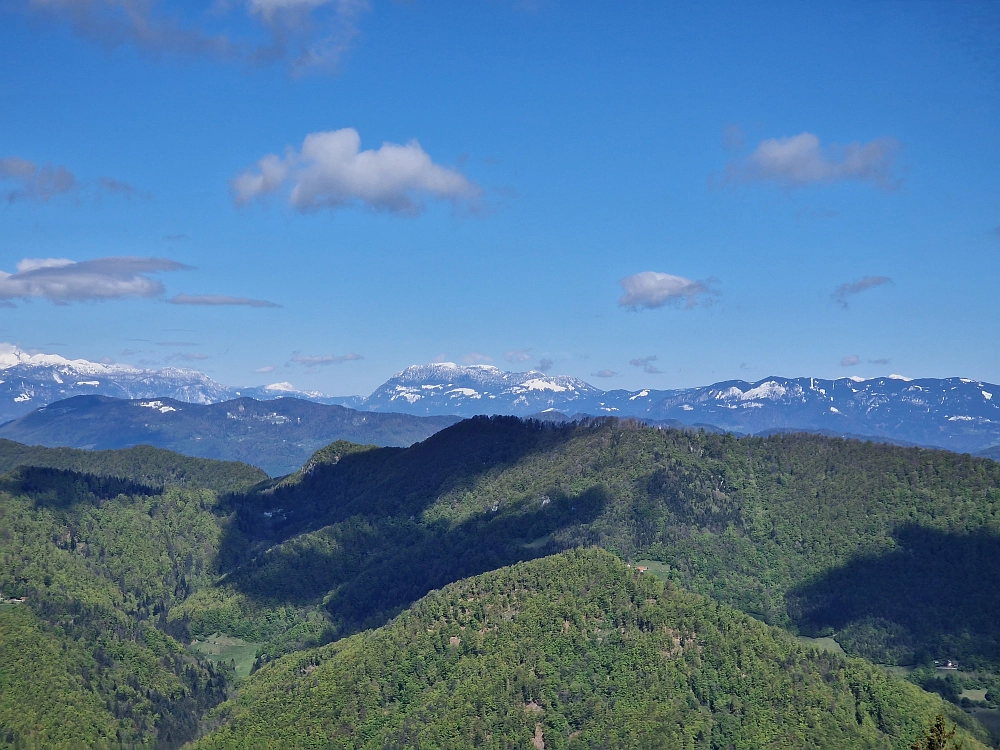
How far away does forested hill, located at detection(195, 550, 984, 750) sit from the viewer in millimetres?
174500

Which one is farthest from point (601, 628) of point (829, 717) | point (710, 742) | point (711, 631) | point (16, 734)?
point (16, 734)

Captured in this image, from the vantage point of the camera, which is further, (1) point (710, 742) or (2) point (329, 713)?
(2) point (329, 713)

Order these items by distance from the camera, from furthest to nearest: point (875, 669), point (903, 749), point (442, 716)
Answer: point (875, 669) < point (442, 716) < point (903, 749)

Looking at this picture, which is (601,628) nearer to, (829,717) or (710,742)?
(710,742)

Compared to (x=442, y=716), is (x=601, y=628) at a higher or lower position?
higher

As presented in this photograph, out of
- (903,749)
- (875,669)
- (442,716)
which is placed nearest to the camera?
(903,749)

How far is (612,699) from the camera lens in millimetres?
182000

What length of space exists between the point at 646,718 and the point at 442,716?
37.8m

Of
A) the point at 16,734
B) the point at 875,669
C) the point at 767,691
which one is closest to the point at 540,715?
the point at 767,691

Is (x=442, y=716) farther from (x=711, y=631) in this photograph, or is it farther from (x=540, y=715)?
(x=711, y=631)

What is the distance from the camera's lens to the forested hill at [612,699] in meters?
174

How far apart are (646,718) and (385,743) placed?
157 feet

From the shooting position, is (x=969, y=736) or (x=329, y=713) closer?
(x=969, y=736)

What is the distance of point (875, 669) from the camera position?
19562 cm
